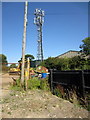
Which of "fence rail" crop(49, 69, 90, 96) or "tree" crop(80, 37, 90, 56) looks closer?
"fence rail" crop(49, 69, 90, 96)

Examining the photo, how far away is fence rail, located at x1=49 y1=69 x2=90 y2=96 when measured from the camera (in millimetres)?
4006

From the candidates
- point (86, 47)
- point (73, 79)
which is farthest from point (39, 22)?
point (73, 79)

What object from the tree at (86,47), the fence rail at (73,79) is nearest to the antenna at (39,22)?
the tree at (86,47)

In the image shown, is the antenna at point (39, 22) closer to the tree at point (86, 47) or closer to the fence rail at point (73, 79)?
the tree at point (86, 47)

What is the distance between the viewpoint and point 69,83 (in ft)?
15.9

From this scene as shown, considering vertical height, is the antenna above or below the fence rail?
above

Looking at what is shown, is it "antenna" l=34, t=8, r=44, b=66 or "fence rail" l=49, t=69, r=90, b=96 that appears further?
"antenna" l=34, t=8, r=44, b=66

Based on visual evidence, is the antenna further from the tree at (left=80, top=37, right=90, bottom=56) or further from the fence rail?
the fence rail

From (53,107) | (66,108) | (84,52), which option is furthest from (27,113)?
(84,52)

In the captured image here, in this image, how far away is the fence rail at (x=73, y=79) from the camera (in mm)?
4006

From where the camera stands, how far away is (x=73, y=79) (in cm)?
465

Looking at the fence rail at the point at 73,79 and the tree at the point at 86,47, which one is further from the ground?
the tree at the point at 86,47

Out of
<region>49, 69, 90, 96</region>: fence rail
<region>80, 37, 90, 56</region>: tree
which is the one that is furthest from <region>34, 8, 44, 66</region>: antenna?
Answer: <region>49, 69, 90, 96</region>: fence rail

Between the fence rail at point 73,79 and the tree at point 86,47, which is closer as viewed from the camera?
the fence rail at point 73,79
